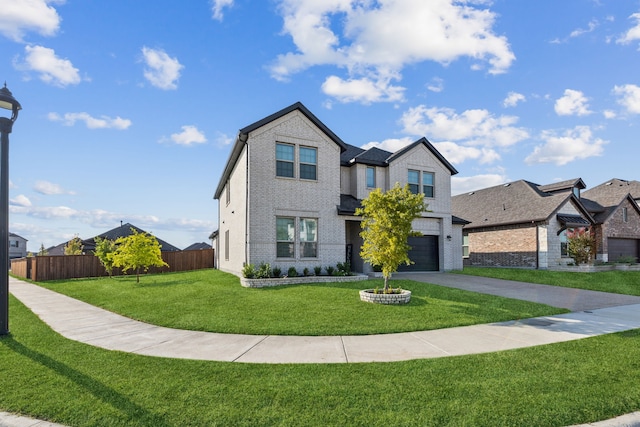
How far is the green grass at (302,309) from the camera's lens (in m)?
7.98

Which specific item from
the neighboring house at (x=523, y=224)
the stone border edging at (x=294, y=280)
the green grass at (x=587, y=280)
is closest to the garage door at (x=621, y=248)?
the neighboring house at (x=523, y=224)

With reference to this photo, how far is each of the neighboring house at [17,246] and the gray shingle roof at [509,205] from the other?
263 ft

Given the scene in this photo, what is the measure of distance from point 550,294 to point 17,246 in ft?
291

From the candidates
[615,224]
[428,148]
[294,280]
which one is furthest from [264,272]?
[615,224]

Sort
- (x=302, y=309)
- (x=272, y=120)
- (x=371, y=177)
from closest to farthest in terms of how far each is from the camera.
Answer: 1. (x=302, y=309)
2. (x=272, y=120)
3. (x=371, y=177)

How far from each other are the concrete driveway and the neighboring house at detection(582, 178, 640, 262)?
16.2 meters

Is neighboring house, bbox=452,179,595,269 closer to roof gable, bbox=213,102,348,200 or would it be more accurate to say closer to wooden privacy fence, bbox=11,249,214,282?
roof gable, bbox=213,102,348,200

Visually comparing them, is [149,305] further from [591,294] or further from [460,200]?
[460,200]

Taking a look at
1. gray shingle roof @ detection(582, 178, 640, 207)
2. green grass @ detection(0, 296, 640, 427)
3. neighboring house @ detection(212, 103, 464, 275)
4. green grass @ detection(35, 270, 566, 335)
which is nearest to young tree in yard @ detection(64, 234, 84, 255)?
neighboring house @ detection(212, 103, 464, 275)

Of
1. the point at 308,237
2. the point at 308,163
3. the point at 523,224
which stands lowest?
the point at 308,237

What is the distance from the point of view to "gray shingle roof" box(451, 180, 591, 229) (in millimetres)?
24047

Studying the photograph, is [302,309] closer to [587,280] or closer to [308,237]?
[308,237]

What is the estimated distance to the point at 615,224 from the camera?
28078mm

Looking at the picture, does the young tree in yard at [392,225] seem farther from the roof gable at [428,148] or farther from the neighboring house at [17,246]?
the neighboring house at [17,246]
